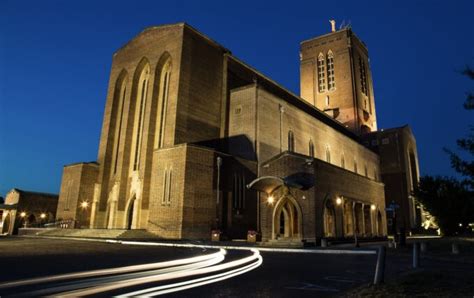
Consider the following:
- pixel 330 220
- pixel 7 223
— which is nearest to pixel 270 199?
pixel 330 220

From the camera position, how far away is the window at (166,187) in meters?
26.2

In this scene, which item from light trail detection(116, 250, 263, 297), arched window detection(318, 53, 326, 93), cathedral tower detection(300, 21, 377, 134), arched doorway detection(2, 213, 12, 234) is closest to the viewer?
light trail detection(116, 250, 263, 297)

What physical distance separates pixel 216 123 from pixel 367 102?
1834 inches

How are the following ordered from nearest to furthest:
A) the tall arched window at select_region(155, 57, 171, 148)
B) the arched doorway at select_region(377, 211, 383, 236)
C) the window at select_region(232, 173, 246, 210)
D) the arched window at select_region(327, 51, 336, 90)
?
the window at select_region(232, 173, 246, 210) < the tall arched window at select_region(155, 57, 171, 148) < the arched doorway at select_region(377, 211, 383, 236) < the arched window at select_region(327, 51, 336, 90)

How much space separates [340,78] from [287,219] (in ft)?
152

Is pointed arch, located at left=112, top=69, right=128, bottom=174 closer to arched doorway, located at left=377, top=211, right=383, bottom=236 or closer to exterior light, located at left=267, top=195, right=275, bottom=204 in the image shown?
exterior light, located at left=267, top=195, right=275, bottom=204

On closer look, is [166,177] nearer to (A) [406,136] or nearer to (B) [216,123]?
(B) [216,123]

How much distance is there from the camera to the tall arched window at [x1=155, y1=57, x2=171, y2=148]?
31.8 metres

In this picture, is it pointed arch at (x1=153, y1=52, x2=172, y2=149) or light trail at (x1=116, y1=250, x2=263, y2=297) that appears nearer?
light trail at (x1=116, y1=250, x2=263, y2=297)

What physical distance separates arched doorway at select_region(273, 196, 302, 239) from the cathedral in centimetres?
9

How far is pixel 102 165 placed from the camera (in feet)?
116

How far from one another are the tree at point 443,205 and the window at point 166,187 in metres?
29.5

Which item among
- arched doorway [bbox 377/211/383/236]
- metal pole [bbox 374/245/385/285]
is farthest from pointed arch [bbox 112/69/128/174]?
metal pole [bbox 374/245/385/285]

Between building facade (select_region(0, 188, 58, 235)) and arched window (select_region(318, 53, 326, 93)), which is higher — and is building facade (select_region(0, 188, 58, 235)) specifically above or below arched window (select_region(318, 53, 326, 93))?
below
